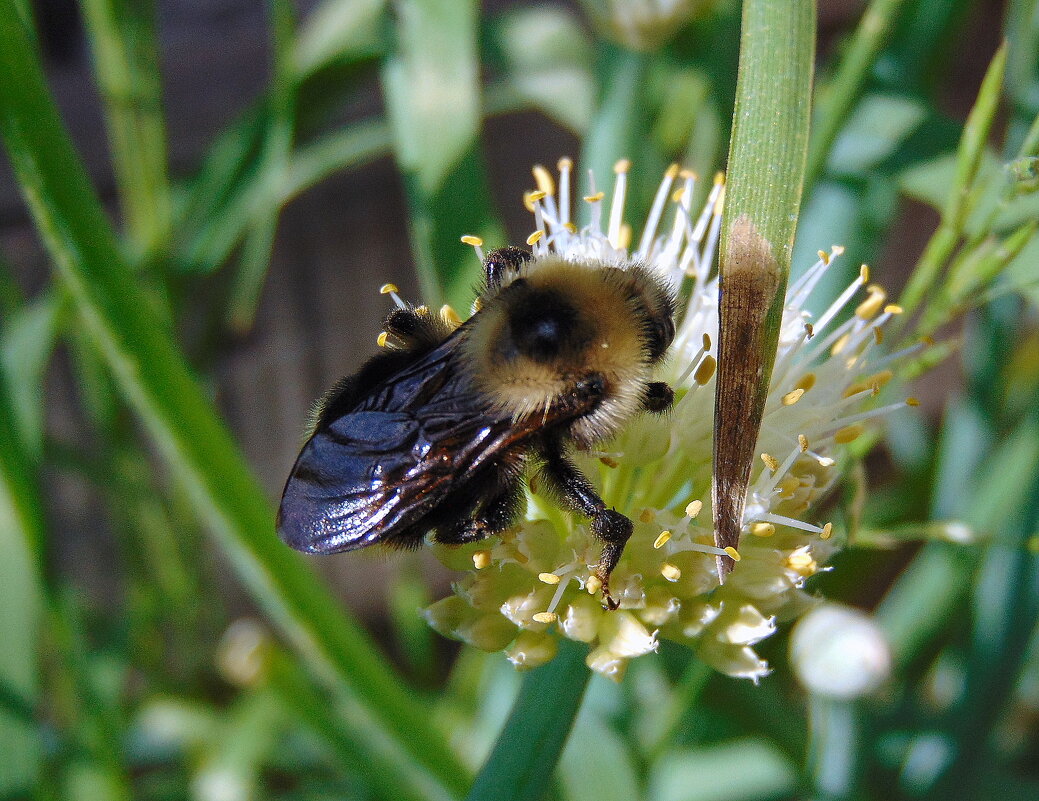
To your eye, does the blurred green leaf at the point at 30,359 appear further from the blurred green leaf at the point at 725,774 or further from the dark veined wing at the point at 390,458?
the blurred green leaf at the point at 725,774

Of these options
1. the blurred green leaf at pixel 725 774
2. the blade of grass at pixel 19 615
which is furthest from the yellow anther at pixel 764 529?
the blade of grass at pixel 19 615

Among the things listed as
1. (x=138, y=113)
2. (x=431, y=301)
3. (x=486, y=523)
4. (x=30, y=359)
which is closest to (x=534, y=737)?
(x=486, y=523)

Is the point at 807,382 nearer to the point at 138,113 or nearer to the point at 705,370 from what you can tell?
the point at 705,370

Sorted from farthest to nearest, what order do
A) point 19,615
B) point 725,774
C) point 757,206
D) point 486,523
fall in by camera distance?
point 725,774 → point 19,615 → point 486,523 → point 757,206

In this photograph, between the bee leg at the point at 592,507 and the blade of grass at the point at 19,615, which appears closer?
the bee leg at the point at 592,507

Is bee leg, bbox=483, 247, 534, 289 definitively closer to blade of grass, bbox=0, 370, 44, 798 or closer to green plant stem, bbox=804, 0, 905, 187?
green plant stem, bbox=804, 0, 905, 187

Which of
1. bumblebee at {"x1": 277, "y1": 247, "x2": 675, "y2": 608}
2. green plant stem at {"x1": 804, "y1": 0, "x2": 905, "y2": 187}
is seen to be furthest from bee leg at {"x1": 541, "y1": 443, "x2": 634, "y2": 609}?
green plant stem at {"x1": 804, "y1": 0, "x2": 905, "y2": 187}
